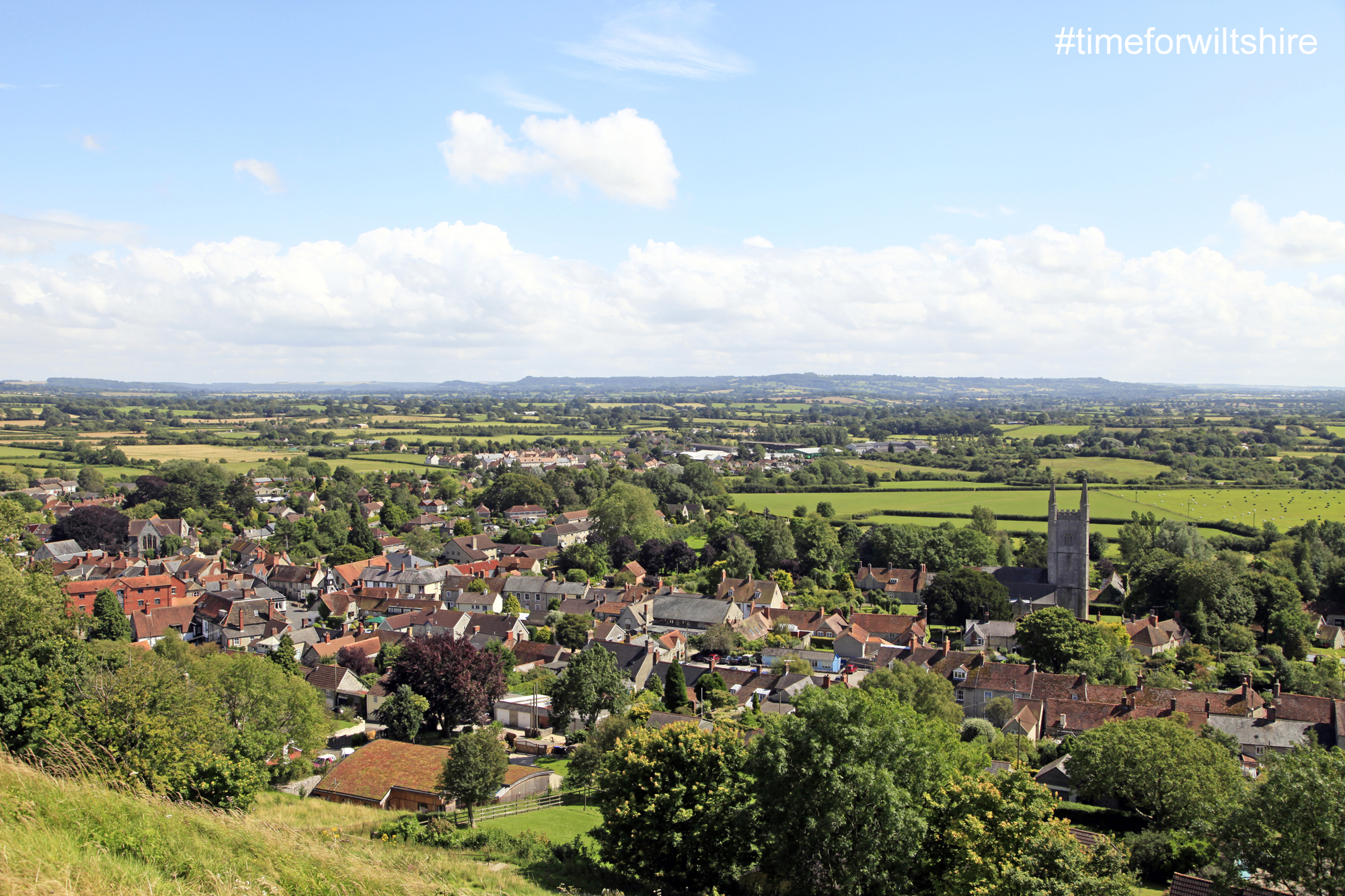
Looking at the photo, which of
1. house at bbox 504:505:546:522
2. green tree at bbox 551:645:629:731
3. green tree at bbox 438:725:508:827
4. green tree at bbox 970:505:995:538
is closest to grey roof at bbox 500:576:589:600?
green tree at bbox 551:645:629:731

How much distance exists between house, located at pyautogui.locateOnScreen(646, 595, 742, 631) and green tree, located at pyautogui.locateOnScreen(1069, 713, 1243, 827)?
76.8 ft

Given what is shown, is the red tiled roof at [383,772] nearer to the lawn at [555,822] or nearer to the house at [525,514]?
the lawn at [555,822]

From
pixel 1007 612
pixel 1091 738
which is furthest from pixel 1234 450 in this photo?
pixel 1091 738

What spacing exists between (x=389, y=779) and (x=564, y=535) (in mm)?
46603

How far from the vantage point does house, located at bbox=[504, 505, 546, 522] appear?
263 feet

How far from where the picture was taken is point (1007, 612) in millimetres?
46312

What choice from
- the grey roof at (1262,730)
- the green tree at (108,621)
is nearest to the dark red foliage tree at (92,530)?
the green tree at (108,621)

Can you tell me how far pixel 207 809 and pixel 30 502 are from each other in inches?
2909

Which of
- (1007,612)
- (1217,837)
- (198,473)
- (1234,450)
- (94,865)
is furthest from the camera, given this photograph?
(1234,450)

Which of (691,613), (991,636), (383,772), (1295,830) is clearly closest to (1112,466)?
(991,636)

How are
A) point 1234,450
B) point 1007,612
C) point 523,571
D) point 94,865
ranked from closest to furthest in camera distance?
point 94,865 → point 1007,612 → point 523,571 → point 1234,450

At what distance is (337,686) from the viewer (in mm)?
34875

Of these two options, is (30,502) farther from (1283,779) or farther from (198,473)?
(1283,779)

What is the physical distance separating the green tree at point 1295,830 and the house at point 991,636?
90.1 ft
